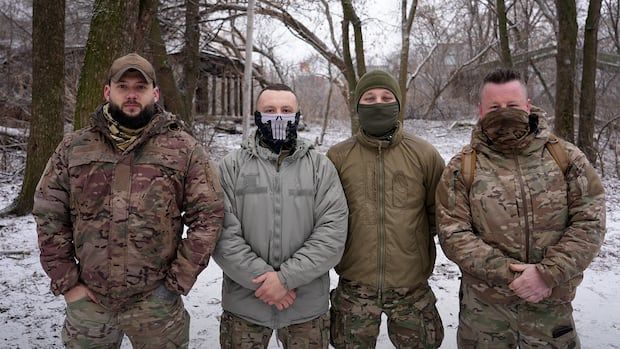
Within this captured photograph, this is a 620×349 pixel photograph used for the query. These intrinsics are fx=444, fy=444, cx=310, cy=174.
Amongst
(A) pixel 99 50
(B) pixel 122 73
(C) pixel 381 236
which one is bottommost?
(C) pixel 381 236

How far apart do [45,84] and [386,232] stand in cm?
586

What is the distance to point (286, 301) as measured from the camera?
7.94 feet

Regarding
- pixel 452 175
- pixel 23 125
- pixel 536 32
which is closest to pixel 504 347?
pixel 452 175

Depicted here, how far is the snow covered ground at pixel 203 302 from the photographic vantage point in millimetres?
3502

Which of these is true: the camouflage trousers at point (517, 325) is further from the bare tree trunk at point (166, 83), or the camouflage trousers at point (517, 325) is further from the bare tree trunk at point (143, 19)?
the bare tree trunk at point (166, 83)

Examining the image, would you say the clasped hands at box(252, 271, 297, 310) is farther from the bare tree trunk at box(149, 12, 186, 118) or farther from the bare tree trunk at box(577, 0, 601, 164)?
the bare tree trunk at box(577, 0, 601, 164)

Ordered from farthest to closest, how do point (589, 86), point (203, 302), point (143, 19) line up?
point (589, 86) < point (143, 19) < point (203, 302)

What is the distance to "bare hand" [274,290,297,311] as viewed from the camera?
7.89ft

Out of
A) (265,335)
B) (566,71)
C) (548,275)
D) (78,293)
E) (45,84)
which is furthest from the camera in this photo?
(566,71)

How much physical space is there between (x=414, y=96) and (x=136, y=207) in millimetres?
30563

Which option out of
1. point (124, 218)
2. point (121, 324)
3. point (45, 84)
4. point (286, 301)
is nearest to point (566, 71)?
point (286, 301)

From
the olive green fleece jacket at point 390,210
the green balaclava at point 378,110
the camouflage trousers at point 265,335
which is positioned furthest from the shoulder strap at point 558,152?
the camouflage trousers at point 265,335

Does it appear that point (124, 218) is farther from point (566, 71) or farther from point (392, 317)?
point (566, 71)

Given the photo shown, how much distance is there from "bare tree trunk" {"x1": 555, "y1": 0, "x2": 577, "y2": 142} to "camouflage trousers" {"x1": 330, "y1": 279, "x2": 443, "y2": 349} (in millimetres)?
8670
